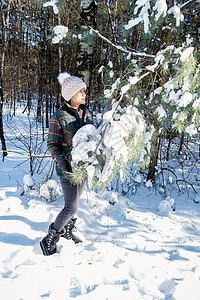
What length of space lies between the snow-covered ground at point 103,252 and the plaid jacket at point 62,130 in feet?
3.04

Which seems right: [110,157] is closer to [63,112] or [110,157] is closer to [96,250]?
[63,112]

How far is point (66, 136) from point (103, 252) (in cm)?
131

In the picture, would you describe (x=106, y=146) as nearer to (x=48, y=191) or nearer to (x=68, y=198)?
(x=68, y=198)

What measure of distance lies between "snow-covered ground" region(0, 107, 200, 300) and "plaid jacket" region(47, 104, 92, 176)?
93 cm

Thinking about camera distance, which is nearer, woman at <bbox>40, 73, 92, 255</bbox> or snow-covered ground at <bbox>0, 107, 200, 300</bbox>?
snow-covered ground at <bbox>0, 107, 200, 300</bbox>

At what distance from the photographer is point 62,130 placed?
1.91 meters

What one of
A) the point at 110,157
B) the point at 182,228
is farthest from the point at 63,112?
the point at 182,228

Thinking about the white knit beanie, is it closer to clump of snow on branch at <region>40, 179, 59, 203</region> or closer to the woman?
the woman

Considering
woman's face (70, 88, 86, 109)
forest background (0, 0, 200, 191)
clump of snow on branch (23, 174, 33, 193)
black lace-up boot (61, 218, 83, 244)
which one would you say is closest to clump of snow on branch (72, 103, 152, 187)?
forest background (0, 0, 200, 191)

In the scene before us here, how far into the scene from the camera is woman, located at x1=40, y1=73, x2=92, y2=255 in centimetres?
187

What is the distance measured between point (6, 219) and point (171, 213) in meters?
2.63

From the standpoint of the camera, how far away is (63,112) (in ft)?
6.20

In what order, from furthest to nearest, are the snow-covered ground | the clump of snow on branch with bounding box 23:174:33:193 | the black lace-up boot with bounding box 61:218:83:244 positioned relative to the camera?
1. the clump of snow on branch with bounding box 23:174:33:193
2. the black lace-up boot with bounding box 61:218:83:244
3. the snow-covered ground

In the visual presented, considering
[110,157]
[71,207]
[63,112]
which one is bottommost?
[71,207]
